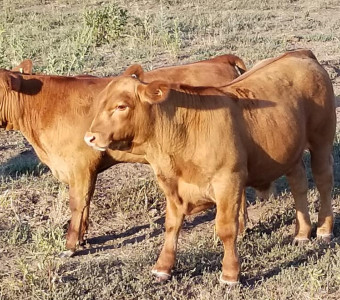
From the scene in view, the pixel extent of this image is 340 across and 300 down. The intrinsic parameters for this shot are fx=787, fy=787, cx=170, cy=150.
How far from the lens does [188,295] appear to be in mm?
5672

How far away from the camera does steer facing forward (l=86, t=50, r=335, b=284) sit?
545 centimetres

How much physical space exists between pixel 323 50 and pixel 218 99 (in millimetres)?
8714

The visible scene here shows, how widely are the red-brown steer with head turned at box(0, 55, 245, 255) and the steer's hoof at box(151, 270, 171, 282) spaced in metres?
A: 0.96

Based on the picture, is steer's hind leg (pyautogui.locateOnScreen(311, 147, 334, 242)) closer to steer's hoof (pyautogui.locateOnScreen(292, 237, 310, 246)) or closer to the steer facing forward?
steer's hoof (pyautogui.locateOnScreen(292, 237, 310, 246))

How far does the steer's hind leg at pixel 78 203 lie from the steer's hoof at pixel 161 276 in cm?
96

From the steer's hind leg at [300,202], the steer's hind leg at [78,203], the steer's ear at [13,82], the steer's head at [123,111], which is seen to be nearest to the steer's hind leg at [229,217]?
the steer's head at [123,111]

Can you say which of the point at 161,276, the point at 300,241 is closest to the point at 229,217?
the point at 161,276

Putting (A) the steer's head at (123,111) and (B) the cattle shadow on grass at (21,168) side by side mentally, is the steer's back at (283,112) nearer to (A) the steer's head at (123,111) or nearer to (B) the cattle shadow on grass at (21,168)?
(A) the steer's head at (123,111)

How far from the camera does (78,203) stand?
667cm

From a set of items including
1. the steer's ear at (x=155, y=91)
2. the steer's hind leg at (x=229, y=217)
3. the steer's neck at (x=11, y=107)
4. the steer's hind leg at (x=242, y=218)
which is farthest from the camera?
the steer's hind leg at (x=242, y=218)

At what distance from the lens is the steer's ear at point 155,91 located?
17.6ft

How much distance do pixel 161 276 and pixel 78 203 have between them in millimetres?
1143

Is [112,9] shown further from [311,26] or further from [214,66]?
[214,66]

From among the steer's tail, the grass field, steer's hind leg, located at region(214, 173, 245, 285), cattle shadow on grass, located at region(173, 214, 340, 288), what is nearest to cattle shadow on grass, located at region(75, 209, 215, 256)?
the grass field
